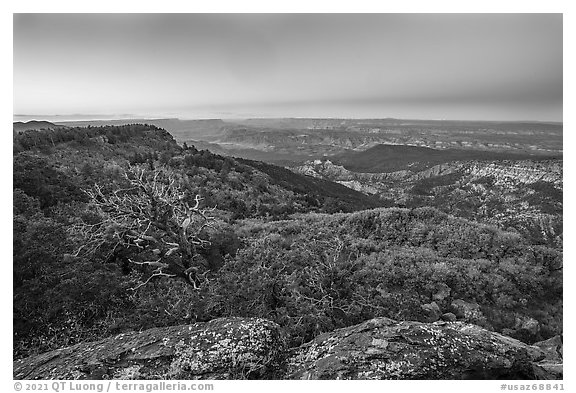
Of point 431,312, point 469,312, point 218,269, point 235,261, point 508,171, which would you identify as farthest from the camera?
point 508,171

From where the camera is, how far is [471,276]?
6.71 meters

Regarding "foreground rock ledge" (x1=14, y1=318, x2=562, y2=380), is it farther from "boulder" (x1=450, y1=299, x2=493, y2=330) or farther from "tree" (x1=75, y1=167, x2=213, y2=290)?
"boulder" (x1=450, y1=299, x2=493, y2=330)

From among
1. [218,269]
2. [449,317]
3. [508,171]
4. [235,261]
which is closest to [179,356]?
[218,269]

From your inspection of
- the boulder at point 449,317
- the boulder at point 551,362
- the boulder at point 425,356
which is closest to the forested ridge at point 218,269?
the boulder at point 449,317

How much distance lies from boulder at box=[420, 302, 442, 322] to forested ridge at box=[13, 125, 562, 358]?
0.18 ft

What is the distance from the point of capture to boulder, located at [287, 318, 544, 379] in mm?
3299

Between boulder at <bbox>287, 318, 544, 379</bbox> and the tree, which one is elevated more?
the tree

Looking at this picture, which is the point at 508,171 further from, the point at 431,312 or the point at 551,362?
the point at 551,362

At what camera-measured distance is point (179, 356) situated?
11.0 ft

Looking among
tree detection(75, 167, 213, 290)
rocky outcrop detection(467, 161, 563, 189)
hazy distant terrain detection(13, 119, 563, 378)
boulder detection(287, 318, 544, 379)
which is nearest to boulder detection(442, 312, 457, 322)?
hazy distant terrain detection(13, 119, 563, 378)

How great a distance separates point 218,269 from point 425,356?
4.28 m
